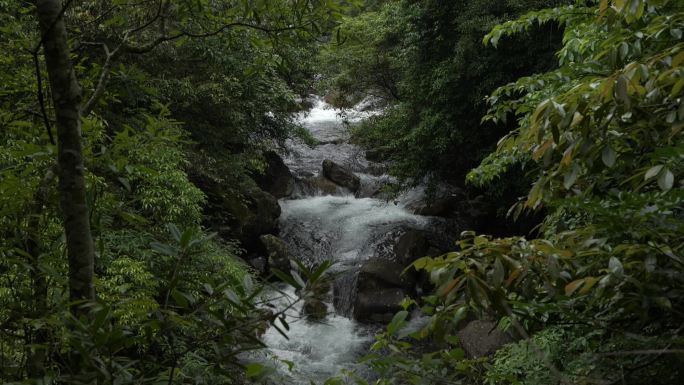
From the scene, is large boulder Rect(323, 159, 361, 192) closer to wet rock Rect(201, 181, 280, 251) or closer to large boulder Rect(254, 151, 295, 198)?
large boulder Rect(254, 151, 295, 198)

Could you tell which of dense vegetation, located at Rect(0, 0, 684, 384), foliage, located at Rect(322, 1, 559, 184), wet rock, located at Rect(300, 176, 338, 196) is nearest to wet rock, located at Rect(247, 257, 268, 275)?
foliage, located at Rect(322, 1, 559, 184)

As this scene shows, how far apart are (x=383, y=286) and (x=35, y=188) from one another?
8324 millimetres

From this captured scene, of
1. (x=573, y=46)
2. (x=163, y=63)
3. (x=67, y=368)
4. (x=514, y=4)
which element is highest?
(x=514, y=4)

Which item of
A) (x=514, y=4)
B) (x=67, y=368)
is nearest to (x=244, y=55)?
(x=514, y=4)

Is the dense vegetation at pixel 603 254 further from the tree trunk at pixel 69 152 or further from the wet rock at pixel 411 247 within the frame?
the wet rock at pixel 411 247

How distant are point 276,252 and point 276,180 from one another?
12.8ft

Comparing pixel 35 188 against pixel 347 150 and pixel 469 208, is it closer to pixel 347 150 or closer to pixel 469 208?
pixel 469 208

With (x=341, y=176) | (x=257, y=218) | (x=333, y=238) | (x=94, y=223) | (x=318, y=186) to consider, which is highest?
(x=94, y=223)

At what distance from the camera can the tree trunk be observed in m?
1.43

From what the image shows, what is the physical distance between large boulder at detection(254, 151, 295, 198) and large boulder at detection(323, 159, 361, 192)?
4.50 feet

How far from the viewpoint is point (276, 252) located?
35.4 feet

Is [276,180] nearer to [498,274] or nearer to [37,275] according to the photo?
[37,275]

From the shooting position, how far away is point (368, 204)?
46.5ft

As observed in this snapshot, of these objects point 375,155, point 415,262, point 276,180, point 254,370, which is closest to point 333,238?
point 276,180
